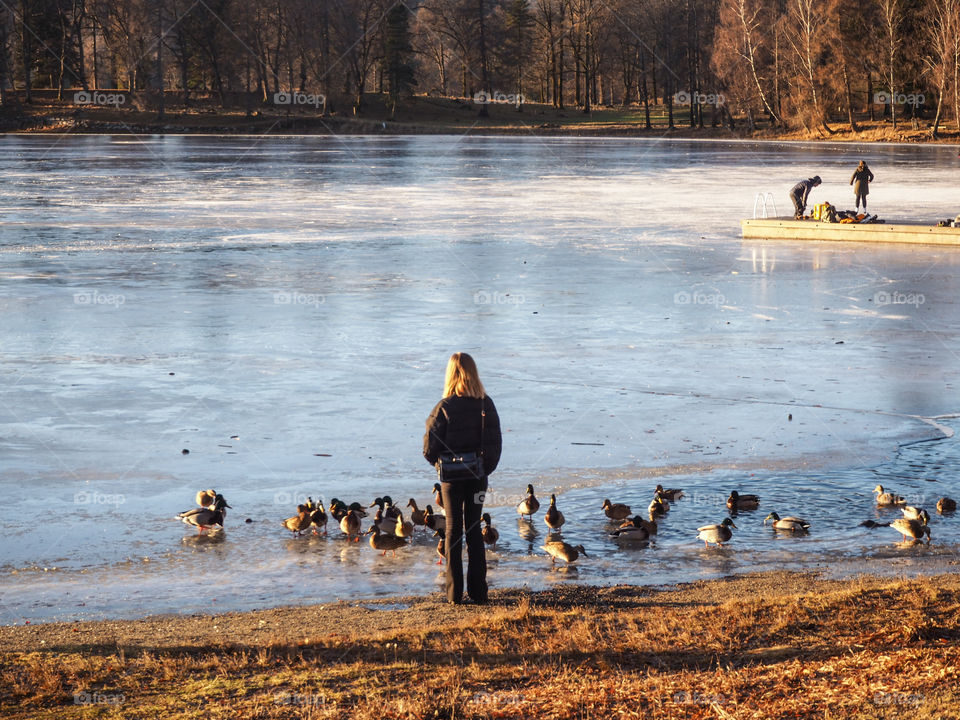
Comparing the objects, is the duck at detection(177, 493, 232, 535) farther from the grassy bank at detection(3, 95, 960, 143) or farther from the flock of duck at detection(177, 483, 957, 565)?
the grassy bank at detection(3, 95, 960, 143)

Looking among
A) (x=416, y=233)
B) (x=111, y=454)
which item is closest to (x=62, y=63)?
(x=416, y=233)

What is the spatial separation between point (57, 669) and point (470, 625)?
2260 millimetres

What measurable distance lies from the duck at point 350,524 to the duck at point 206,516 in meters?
0.89

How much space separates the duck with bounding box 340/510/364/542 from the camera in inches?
355

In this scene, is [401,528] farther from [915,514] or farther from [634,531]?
[915,514]

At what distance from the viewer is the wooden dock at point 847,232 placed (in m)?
27.0

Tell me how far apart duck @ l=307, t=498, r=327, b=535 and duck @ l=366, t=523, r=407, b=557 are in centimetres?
37

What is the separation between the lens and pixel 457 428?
7758mm

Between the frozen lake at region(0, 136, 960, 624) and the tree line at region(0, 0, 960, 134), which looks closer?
the frozen lake at region(0, 136, 960, 624)

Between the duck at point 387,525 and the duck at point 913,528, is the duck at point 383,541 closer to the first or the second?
the duck at point 387,525

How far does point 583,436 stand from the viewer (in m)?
11.8

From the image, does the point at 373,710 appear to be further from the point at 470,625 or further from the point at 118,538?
the point at 118,538

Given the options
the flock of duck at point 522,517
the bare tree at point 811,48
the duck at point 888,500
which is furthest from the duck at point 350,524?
the bare tree at point 811,48

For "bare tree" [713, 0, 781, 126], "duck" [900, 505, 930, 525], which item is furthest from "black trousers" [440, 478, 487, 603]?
"bare tree" [713, 0, 781, 126]
